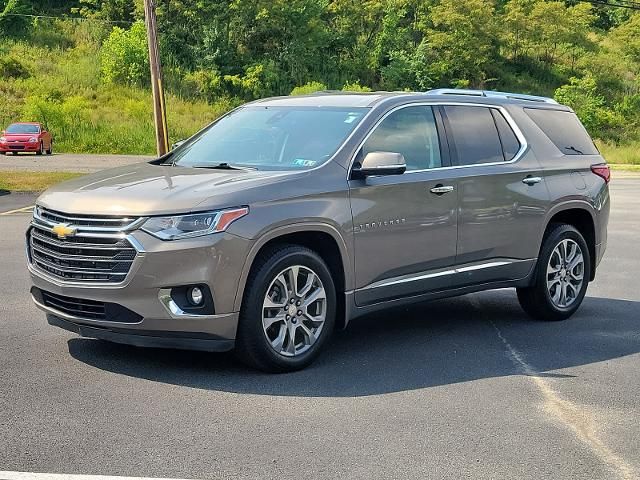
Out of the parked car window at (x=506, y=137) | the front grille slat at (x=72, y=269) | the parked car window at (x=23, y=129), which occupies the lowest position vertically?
the parked car window at (x=23, y=129)

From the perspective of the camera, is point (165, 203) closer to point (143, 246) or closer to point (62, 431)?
point (143, 246)

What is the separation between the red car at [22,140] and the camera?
38406 millimetres

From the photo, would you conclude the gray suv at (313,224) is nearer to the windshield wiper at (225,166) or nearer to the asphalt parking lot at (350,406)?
the windshield wiper at (225,166)

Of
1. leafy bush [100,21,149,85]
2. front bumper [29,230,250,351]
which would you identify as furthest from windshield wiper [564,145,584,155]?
leafy bush [100,21,149,85]

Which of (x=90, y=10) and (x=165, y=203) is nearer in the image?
(x=165, y=203)

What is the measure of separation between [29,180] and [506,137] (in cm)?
1883

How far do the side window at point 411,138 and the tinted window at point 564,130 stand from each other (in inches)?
58.0

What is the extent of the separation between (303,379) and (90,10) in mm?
68183

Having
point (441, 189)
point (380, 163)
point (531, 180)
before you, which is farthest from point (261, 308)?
point (531, 180)

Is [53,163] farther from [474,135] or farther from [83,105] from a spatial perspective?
[474,135]

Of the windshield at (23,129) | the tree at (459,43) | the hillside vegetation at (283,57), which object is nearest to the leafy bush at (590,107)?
the hillside vegetation at (283,57)

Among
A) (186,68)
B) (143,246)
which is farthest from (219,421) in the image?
(186,68)

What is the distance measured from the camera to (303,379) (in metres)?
6.09

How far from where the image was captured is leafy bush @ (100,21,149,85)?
5772 cm
